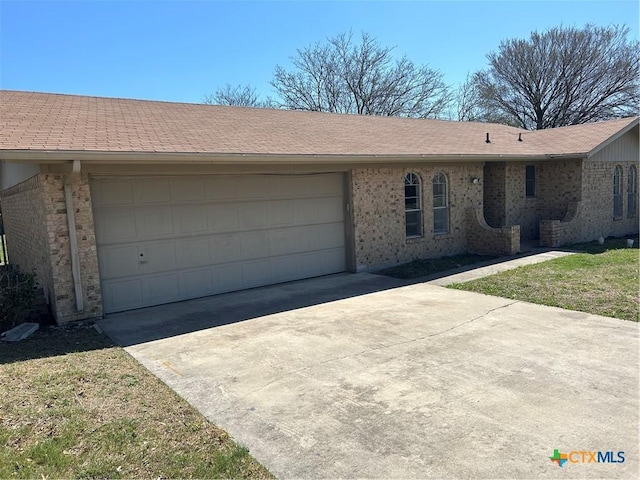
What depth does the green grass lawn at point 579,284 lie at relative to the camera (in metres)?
7.44

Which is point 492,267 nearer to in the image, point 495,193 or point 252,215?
point 495,193

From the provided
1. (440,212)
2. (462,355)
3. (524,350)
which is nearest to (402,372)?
(462,355)

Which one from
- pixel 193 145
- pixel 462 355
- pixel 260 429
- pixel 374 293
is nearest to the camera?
pixel 260 429

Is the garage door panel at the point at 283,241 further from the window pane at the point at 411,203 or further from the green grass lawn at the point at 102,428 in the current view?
the green grass lawn at the point at 102,428

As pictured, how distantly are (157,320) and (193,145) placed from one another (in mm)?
3030

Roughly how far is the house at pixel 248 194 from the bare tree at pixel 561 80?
19485 mm

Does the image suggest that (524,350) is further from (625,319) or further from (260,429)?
(260,429)

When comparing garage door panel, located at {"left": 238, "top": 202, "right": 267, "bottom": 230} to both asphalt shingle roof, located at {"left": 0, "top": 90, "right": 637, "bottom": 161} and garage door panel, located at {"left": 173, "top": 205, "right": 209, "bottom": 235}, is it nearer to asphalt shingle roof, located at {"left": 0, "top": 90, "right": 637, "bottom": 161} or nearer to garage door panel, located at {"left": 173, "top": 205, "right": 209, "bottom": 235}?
garage door panel, located at {"left": 173, "top": 205, "right": 209, "bottom": 235}

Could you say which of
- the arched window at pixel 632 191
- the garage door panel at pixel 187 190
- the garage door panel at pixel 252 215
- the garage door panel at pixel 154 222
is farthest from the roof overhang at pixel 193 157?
the arched window at pixel 632 191

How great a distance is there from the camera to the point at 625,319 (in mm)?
6676

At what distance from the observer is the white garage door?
8.26m

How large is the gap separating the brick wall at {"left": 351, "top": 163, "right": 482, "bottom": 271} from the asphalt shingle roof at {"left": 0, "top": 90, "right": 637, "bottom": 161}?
0.68 metres

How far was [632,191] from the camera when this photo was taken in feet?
55.5

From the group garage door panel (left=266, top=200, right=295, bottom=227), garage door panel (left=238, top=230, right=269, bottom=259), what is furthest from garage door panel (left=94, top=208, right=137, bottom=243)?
garage door panel (left=266, top=200, right=295, bottom=227)
